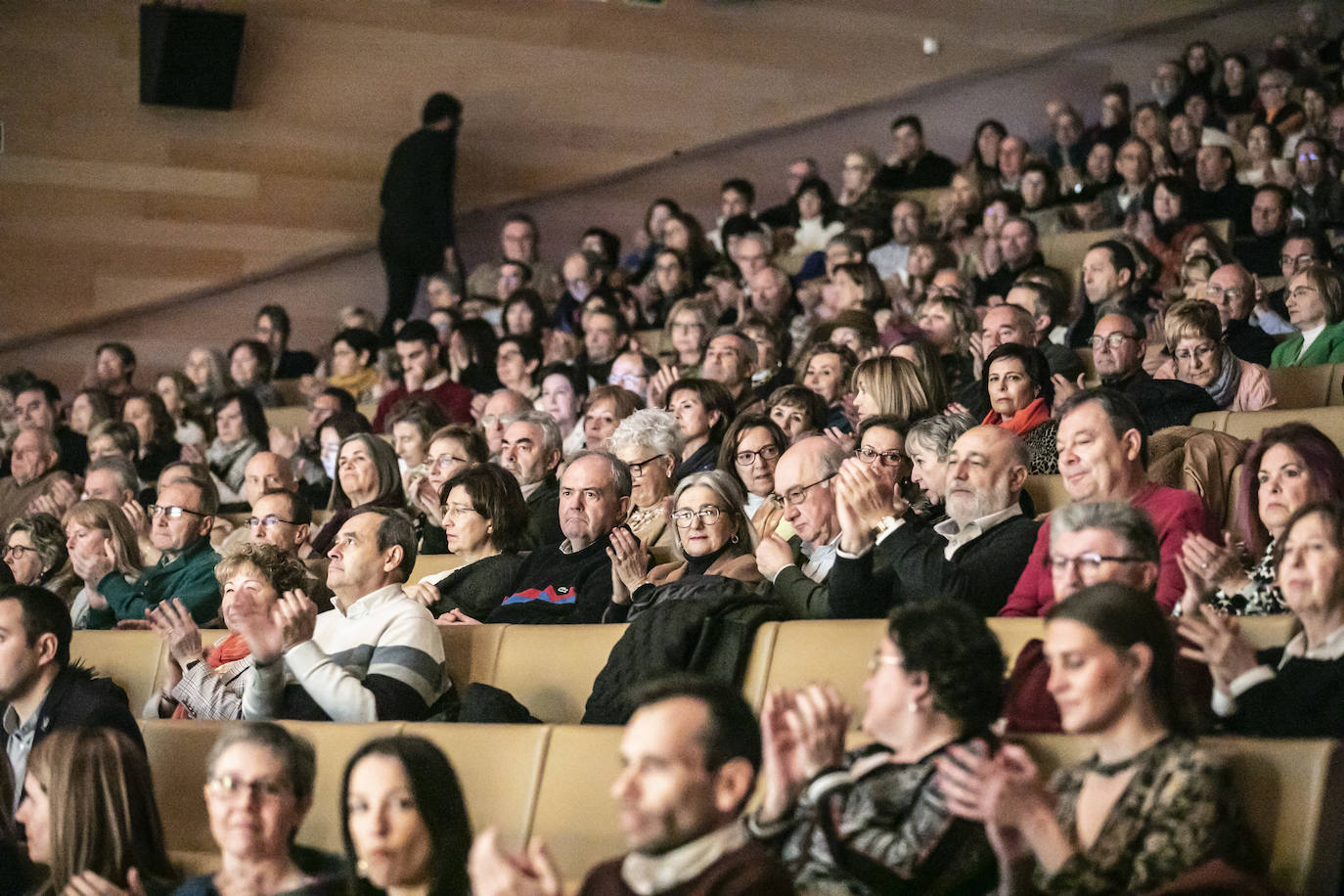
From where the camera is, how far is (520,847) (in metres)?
2.09

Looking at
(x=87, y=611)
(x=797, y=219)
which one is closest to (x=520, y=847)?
(x=87, y=611)

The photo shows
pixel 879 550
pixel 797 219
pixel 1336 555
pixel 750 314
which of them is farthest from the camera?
pixel 797 219

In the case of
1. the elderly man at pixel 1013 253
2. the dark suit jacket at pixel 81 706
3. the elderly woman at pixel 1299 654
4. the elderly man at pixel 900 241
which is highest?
the elderly man at pixel 900 241

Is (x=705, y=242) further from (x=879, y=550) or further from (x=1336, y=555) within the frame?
(x=1336, y=555)

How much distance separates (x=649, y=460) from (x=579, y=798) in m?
1.32

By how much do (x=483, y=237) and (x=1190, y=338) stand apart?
167 inches

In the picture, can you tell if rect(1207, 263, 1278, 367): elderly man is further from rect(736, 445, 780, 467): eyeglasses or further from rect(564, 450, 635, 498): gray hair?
rect(564, 450, 635, 498): gray hair

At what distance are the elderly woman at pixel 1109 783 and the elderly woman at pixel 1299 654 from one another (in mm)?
193

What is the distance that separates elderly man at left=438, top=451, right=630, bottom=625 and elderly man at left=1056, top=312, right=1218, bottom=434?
103 cm

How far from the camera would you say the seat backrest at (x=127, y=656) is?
2.85 m

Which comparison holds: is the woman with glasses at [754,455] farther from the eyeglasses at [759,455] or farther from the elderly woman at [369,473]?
the elderly woman at [369,473]

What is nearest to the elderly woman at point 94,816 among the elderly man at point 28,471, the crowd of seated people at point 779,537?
the crowd of seated people at point 779,537

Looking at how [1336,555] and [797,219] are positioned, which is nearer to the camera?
[1336,555]

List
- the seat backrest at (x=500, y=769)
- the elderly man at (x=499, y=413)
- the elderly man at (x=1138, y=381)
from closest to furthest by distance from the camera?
the seat backrest at (x=500, y=769), the elderly man at (x=1138, y=381), the elderly man at (x=499, y=413)
